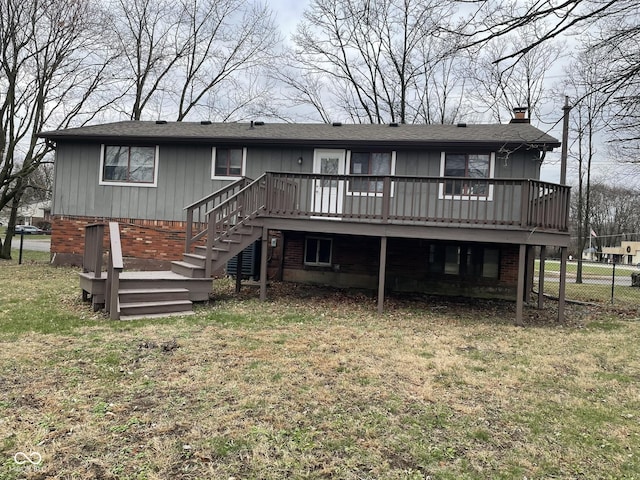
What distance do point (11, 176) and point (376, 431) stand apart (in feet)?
59.3

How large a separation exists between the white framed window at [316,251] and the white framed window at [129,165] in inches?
183

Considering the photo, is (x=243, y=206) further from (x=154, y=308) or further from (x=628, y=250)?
(x=628, y=250)

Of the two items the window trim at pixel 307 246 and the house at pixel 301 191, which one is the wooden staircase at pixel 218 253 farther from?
the window trim at pixel 307 246

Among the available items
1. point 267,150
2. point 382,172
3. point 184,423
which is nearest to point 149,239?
point 267,150

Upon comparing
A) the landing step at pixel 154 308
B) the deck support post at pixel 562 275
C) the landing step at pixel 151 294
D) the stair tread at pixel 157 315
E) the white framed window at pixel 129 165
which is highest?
the white framed window at pixel 129 165

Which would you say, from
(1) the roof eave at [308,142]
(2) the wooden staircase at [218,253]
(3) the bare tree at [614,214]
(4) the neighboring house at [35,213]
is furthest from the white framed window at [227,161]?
(4) the neighboring house at [35,213]

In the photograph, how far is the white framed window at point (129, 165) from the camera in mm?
12312

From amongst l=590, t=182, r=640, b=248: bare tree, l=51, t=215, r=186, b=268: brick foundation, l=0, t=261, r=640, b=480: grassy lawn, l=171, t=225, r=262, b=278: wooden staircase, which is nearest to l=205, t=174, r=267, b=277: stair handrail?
l=171, t=225, r=262, b=278: wooden staircase

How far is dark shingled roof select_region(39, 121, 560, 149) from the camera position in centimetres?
1040

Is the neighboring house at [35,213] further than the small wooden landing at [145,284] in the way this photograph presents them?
Yes

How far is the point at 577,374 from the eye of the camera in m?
4.98

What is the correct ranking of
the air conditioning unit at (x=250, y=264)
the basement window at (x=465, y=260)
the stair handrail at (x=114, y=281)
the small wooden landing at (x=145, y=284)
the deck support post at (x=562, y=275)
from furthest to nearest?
the air conditioning unit at (x=250, y=264) → the basement window at (x=465, y=260) → the deck support post at (x=562, y=275) → the small wooden landing at (x=145, y=284) → the stair handrail at (x=114, y=281)

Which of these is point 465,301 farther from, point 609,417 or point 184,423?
point 184,423

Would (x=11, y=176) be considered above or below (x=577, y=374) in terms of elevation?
above
